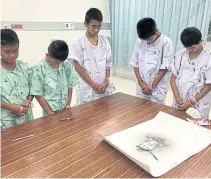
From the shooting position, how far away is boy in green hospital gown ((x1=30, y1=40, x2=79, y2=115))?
138cm

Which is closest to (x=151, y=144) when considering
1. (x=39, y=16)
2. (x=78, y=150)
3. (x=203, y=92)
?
(x=78, y=150)

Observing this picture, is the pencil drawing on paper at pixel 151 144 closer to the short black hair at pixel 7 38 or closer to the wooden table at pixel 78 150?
the wooden table at pixel 78 150

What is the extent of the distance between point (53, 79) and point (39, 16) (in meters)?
2.20

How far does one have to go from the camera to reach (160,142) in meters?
1.00

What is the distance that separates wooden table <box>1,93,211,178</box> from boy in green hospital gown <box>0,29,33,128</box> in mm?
187

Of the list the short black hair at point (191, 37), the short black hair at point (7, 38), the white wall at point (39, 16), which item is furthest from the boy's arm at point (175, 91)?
the white wall at point (39, 16)

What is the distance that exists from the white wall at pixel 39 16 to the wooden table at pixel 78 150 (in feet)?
7.42

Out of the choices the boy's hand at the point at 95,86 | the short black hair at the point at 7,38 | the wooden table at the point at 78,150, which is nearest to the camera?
the wooden table at the point at 78,150

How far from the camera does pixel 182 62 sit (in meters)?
1.61

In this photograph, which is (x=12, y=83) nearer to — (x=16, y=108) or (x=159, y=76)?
(x=16, y=108)

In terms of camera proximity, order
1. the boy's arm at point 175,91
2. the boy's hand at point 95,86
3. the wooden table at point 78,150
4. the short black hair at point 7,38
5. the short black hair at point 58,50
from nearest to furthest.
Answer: the wooden table at point 78,150 → the short black hair at point 7,38 → the short black hair at point 58,50 → the boy's arm at point 175,91 → the boy's hand at point 95,86

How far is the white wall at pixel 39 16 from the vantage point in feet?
9.92

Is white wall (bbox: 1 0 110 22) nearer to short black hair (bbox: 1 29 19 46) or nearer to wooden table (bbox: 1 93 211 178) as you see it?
short black hair (bbox: 1 29 19 46)

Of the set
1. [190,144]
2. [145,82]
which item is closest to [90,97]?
[145,82]
